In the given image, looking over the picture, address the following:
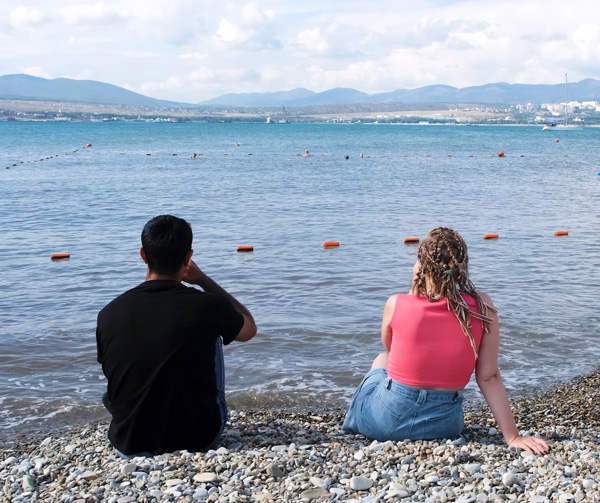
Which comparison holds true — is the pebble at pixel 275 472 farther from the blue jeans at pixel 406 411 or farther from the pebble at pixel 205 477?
the blue jeans at pixel 406 411

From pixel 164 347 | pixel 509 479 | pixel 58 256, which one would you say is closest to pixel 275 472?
pixel 164 347

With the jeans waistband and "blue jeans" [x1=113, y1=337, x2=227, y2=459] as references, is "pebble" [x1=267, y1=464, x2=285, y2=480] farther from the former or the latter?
the jeans waistband

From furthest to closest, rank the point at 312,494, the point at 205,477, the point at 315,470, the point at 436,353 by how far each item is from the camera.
→ the point at 436,353 < the point at 315,470 < the point at 205,477 < the point at 312,494

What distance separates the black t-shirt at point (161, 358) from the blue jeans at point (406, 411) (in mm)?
1229

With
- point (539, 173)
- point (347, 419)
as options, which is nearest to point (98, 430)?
point (347, 419)

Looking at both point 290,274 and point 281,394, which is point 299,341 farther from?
point 290,274

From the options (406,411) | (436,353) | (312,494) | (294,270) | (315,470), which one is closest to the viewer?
(312,494)

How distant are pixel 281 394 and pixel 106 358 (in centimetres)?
371

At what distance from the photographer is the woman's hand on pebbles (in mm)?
5566

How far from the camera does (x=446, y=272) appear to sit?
529cm

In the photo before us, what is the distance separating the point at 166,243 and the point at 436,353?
2.11 m

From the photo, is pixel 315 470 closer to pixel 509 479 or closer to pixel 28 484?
pixel 509 479

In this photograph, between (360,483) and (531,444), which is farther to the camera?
(531,444)

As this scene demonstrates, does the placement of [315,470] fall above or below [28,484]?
above
